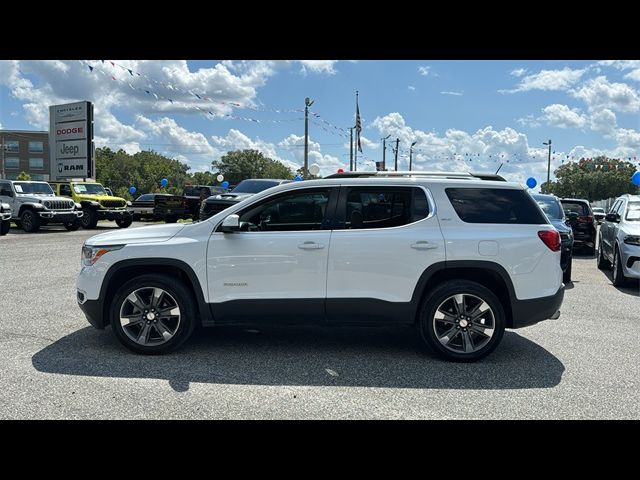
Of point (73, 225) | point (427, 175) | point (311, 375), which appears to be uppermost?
point (427, 175)

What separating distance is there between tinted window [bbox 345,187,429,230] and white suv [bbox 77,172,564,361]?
0.04 ft

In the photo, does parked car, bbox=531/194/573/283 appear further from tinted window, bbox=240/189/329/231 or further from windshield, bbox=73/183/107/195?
windshield, bbox=73/183/107/195

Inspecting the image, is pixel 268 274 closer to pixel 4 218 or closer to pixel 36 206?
pixel 4 218

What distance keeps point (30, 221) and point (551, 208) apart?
17.6 metres

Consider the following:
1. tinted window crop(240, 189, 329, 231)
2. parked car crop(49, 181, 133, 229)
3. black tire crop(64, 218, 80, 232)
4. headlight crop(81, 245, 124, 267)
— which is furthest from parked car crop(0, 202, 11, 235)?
tinted window crop(240, 189, 329, 231)

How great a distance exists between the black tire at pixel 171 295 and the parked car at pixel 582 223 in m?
11.8

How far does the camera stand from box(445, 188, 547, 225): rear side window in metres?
5.02

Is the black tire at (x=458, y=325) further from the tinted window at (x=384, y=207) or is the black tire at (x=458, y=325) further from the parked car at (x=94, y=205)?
the parked car at (x=94, y=205)

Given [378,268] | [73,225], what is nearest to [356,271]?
[378,268]

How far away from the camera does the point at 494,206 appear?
199 inches

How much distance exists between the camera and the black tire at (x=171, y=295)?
16.3ft
